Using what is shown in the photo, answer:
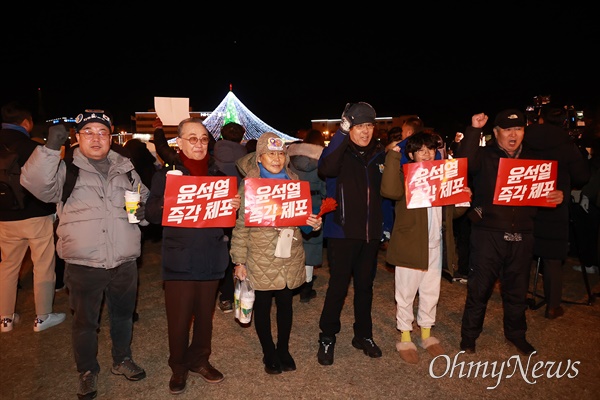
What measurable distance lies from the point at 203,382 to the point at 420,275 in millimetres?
2587

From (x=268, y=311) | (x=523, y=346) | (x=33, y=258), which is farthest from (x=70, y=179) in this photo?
(x=523, y=346)

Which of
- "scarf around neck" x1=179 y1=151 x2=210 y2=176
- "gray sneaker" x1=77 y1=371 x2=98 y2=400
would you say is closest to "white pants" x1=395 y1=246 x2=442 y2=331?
"scarf around neck" x1=179 y1=151 x2=210 y2=176

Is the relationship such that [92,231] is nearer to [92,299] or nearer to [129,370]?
[92,299]

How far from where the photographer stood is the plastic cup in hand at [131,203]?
140 inches

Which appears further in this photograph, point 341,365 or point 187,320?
point 341,365

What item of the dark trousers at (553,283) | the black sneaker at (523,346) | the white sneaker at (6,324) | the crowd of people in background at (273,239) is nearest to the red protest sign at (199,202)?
the crowd of people in background at (273,239)

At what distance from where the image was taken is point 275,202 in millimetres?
3857

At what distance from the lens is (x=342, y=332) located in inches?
205

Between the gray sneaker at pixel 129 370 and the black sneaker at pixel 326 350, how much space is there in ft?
6.16

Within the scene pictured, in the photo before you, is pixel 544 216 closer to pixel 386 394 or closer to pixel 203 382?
pixel 386 394

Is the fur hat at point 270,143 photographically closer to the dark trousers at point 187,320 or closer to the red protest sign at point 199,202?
the red protest sign at point 199,202

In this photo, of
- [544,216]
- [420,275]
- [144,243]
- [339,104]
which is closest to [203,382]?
[420,275]

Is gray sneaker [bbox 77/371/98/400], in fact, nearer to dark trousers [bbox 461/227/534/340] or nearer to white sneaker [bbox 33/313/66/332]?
white sneaker [bbox 33/313/66/332]

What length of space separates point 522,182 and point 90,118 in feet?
14.6
